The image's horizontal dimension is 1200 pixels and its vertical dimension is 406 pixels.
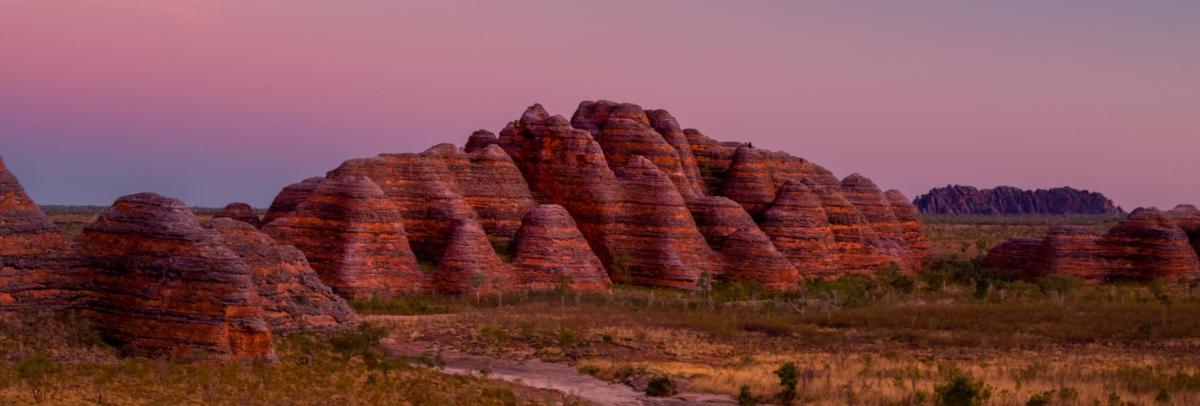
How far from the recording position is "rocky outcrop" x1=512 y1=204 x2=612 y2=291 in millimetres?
53219

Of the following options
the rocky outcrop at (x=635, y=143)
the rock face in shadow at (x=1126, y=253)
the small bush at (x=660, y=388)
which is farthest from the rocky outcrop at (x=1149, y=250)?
the small bush at (x=660, y=388)

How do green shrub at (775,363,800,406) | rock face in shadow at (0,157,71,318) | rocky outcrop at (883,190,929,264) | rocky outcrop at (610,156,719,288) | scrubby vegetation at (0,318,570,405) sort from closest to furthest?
scrubby vegetation at (0,318,570,405)
rock face in shadow at (0,157,71,318)
green shrub at (775,363,800,406)
rocky outcrop at (610,156,719,288)
rocky outcrop at (883,190,929,264)

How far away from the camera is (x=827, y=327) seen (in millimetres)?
45094

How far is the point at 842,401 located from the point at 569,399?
650 cm

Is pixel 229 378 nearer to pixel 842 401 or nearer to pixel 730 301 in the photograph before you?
pixel 842 401

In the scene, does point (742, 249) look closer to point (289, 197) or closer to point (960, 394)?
point (289, 197)

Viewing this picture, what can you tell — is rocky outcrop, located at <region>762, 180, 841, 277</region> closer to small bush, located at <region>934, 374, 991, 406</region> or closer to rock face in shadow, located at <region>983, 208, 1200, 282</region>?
rock face in shadow, located at <region>983, 208, 1200, 282</region>

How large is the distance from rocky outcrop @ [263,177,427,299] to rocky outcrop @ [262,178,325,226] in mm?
7651

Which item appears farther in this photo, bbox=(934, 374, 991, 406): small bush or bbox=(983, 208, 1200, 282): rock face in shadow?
bbox=(983, 208, 1200, 282): rock face in shadow

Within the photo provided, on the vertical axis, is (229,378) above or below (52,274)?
below

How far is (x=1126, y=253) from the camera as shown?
66.4m

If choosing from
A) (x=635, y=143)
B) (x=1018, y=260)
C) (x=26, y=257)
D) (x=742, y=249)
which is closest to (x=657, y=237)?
(x=742, y=249)

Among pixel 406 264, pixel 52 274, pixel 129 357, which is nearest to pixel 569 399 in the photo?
pixel 129 357

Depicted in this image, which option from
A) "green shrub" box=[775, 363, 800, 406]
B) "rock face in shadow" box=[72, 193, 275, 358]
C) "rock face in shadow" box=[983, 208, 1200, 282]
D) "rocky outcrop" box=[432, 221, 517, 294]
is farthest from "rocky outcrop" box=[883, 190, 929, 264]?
"rock face in shadow" box=[72, 193, 275, 358]
